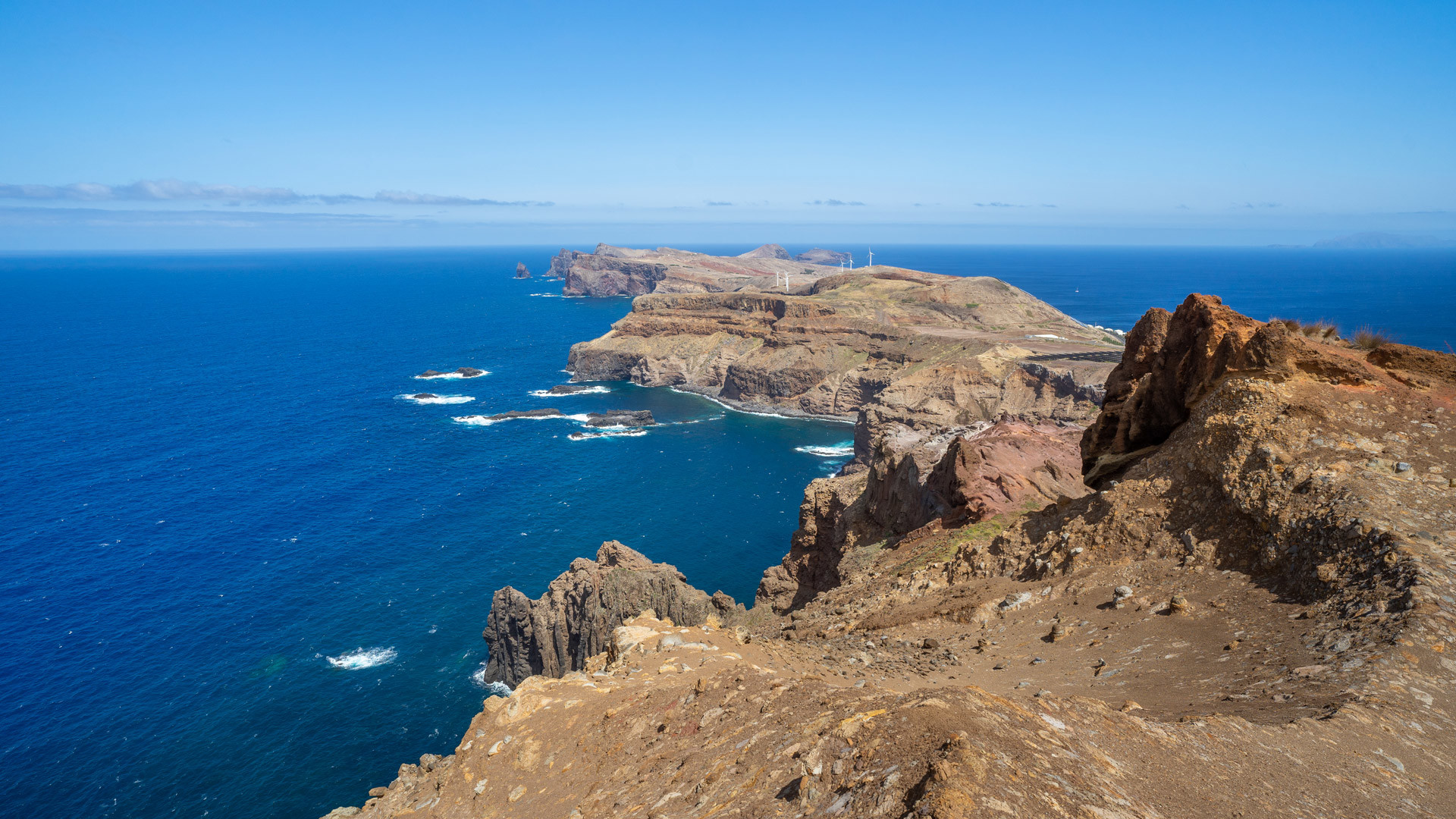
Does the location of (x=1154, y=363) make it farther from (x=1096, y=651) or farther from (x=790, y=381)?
(x=790, y=381)

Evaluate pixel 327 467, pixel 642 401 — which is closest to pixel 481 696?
pixel 327 467

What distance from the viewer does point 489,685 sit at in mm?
47750

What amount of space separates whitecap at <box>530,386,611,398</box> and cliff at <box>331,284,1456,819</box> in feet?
352

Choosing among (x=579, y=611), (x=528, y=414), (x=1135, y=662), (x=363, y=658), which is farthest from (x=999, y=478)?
(x=528, y=414)

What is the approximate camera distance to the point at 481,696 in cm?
4662

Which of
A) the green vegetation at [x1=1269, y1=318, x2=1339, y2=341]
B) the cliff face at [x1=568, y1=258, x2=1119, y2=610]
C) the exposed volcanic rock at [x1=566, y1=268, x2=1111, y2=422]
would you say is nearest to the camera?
the green vegetation at [x1=1269, y1=318, x2=1339, y2=341]

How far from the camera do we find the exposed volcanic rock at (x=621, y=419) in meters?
108

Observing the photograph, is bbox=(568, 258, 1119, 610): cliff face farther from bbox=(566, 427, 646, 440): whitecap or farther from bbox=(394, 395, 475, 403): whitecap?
bbox=(394, 395, 475, 403): whitecap

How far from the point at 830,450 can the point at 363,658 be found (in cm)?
6259

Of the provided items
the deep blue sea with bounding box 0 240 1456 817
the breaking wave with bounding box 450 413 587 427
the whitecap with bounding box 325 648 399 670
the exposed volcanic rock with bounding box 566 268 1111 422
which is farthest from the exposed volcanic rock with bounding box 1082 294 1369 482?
the breaking wave with bounding box 450 413 587 427

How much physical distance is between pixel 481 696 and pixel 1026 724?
44957 mm

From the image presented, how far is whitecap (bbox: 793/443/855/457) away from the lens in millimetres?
94688

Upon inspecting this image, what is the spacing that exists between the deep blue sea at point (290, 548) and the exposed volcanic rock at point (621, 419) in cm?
421

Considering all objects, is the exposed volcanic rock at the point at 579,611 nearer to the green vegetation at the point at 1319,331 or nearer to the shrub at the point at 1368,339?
the green vegetation at the point at 1319,331
